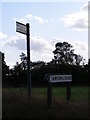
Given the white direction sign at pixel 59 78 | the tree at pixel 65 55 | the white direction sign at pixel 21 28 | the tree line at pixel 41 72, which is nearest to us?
the white direction sign at pixel 21 28

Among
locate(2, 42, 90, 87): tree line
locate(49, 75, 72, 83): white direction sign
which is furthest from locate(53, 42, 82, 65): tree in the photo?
locate(49, 75, 72, 83): white direction sign

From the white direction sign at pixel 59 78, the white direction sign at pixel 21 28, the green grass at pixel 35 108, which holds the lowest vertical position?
the green grass at pixel 35 108

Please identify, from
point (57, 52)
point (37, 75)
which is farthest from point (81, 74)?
point (57, 52)

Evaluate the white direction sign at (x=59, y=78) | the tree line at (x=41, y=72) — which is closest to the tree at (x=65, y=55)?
the tree line at (x=41, y=72)

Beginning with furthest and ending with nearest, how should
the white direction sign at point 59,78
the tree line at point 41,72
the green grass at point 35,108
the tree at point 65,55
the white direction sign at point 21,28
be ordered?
the tree at point 65,55 < the tree line at point 41,72 < the white direction sign at point 59,78 < the white direction sign at point 21,28 < the green grass at point 35,108

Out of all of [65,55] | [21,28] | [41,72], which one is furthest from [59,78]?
[65,55]

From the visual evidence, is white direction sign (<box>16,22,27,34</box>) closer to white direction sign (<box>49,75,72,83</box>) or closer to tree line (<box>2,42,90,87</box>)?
white direction sign (<box>49,75,72,83</box>)

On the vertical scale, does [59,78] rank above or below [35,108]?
above

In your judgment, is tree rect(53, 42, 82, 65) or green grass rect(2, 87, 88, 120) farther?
tree rect(53, 42, 82, 65)

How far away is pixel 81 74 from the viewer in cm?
5844

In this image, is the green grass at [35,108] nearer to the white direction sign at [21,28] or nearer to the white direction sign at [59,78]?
the white direction sign at [59,78]

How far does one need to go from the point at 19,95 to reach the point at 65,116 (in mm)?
3258

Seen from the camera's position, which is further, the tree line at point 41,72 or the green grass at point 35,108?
the tree line at point 41,72

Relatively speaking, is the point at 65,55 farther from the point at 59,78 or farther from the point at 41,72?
the point at 59,78
